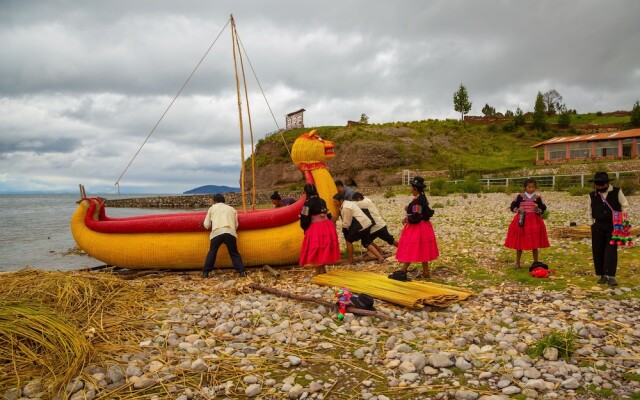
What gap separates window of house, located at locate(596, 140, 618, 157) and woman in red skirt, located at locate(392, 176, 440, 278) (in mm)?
50917

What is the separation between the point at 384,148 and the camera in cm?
6366

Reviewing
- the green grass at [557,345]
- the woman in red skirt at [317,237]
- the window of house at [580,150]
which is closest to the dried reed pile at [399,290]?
the woman in red skirt at [317,237]

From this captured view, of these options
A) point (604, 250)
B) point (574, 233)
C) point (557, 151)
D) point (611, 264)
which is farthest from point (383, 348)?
point (557, 151)

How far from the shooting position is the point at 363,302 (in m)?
6.74

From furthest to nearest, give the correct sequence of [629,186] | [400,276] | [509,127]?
[509,127], [629,186], [400,276]

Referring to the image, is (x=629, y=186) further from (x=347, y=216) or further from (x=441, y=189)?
(x=347, y=216)

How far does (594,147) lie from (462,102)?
34.1 metres

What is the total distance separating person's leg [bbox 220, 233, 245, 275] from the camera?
9.68 meters

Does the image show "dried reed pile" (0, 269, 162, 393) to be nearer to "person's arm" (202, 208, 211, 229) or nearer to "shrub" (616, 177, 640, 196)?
"person's arm" (202, 208, 211, 229)

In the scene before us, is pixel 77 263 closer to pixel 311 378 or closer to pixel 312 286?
pixel 312 286

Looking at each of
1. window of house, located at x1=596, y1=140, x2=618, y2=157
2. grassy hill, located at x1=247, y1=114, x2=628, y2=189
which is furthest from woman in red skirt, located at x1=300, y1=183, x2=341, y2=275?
window of house, located at x1=596, y1=140, x2=618, y2=157

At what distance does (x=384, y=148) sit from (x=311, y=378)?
6036 cm

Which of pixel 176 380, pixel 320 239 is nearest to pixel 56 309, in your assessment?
pixel 176 380

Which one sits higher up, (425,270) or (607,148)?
(607,148)
